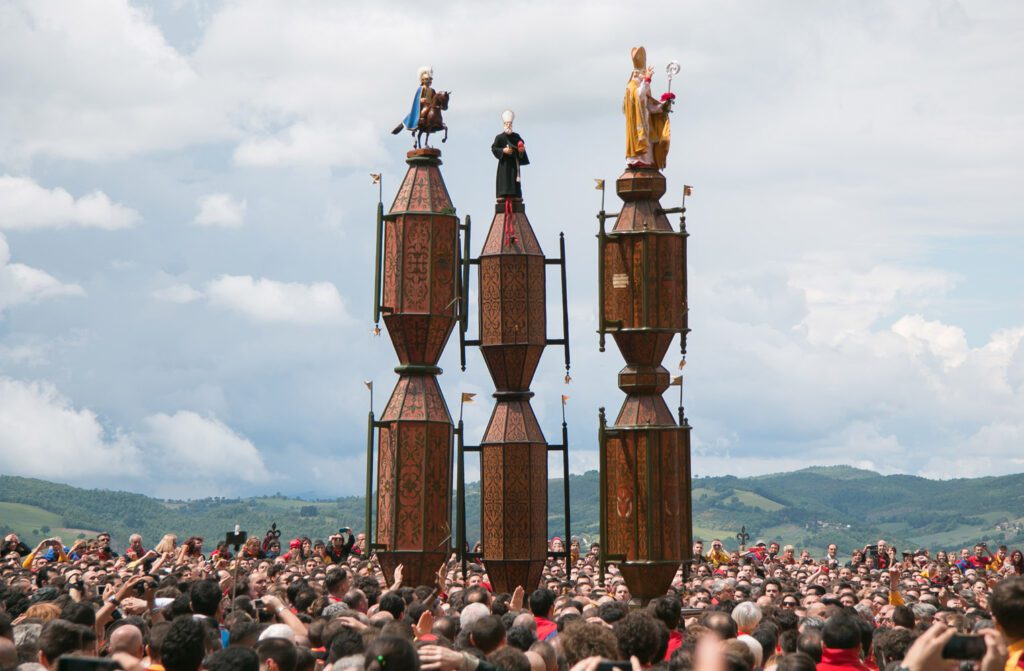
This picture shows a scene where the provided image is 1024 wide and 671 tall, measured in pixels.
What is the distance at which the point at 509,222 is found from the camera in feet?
72.7

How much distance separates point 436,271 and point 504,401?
2126 millimetres

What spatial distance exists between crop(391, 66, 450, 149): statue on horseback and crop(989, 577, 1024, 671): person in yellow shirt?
16.0 m

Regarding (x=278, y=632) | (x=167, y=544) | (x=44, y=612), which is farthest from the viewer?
(x=167, y=544)

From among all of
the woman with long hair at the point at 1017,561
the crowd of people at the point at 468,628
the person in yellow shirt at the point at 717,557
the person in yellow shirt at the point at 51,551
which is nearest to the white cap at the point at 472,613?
the crowd of people at the point at 468,628

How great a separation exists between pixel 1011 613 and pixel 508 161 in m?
16.0

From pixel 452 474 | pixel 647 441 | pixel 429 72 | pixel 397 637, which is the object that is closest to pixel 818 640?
pixel 397 637

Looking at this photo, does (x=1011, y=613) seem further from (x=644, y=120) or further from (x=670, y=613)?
(x=644, y=120)

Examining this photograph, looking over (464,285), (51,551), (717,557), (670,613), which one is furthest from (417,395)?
(670,613)

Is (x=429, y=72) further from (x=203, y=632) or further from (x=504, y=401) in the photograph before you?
(x=203, y=632)

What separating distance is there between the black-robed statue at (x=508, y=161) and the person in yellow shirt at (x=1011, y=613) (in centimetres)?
1585

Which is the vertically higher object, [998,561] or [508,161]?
[508,161]

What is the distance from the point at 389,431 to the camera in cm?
2133

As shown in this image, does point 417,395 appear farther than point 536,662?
Yes

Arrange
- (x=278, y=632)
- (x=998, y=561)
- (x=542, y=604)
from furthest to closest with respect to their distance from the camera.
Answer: (x=998, y=561)
(x=542, y=604)
(x=278, y=632)
